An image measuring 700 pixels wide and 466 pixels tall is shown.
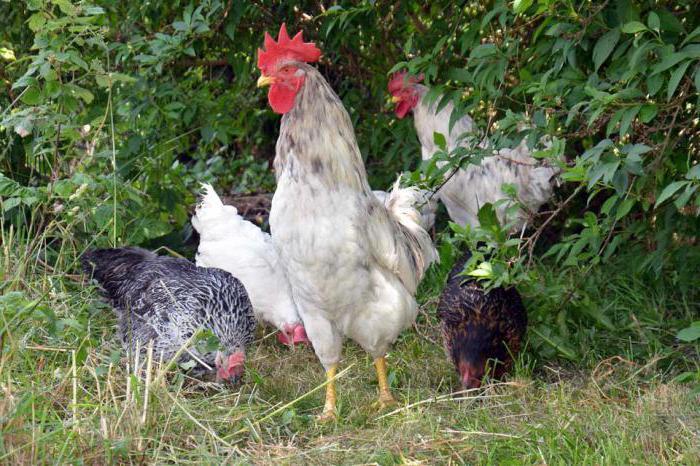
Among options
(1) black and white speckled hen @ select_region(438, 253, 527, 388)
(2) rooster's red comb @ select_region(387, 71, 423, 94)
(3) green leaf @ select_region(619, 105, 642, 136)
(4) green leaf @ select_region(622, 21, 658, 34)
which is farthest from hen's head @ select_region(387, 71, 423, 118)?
(4) green leaf @ select_region(622, 21, 658, 34)

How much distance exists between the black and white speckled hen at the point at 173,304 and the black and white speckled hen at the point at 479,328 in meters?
1.08

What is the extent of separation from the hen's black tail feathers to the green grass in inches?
5.8

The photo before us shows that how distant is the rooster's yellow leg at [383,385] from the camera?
4.46 metres

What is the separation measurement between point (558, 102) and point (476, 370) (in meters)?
1.42

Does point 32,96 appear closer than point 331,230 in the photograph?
No

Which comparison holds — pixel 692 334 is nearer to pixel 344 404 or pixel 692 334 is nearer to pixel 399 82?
pixel 344 404

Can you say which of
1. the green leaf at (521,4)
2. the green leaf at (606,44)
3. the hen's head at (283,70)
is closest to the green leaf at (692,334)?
the green leaf at (606,44)

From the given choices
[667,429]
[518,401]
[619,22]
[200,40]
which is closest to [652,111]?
[619,22]

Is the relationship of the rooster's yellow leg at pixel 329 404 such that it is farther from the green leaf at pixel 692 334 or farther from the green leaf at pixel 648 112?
the green leaf at pixel 648 112

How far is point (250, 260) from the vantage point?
572cm

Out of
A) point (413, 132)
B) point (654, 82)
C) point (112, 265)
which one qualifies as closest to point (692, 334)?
point (654, 82)

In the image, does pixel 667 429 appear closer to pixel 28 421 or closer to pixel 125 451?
pixel 125 451

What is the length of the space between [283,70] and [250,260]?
6.07ft

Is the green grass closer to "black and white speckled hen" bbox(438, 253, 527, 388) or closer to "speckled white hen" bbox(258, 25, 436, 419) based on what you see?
"black and white speckled hen" bbox(438, 253, 527, 388)
